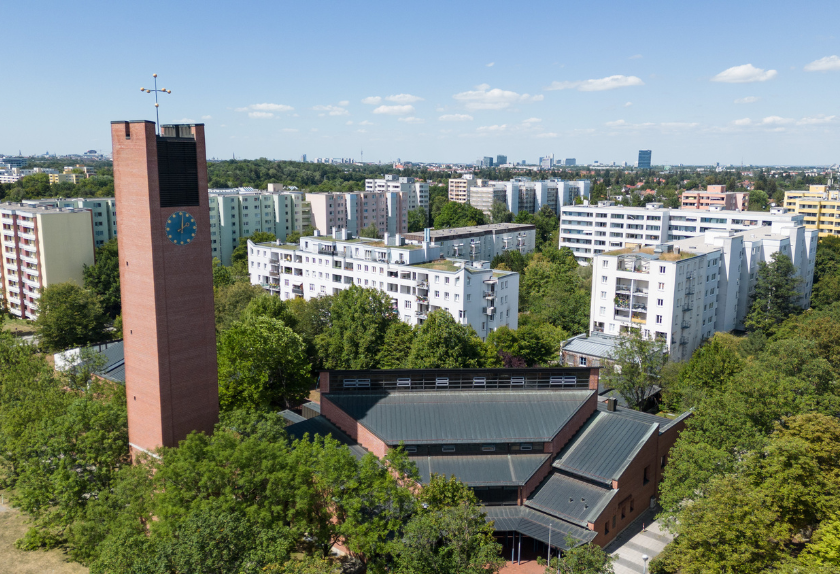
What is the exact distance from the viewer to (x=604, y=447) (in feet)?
125

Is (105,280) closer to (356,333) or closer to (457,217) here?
(356,333)

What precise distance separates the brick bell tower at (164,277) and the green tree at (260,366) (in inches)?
315

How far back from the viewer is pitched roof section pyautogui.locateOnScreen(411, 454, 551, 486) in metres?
36.0

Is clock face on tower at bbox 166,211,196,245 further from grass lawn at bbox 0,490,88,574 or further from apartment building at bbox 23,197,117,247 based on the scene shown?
apartment building at bbox 23,197,117,247

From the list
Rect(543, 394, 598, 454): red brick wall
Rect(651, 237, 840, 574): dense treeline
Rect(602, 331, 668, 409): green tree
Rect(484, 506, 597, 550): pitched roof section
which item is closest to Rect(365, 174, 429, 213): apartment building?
Rect(602, 331, 668, 409): green tree

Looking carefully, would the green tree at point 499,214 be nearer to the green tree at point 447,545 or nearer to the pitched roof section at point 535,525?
the pitched roof section at point 535,525

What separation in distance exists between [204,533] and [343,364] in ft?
103

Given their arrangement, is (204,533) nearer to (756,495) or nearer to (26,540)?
(26,540)

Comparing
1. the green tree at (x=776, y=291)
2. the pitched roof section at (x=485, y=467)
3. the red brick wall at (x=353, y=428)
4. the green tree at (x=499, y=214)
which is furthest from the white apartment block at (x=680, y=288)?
the green tree at (x=499, y=214)

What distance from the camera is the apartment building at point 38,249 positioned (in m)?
87.2

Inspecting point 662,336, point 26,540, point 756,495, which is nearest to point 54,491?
point 26,540

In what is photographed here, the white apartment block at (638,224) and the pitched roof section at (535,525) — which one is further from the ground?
the white apartment block at (638,224)

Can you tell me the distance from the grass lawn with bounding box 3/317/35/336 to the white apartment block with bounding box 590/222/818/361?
75.6 metres

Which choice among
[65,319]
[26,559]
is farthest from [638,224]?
[26,559]
